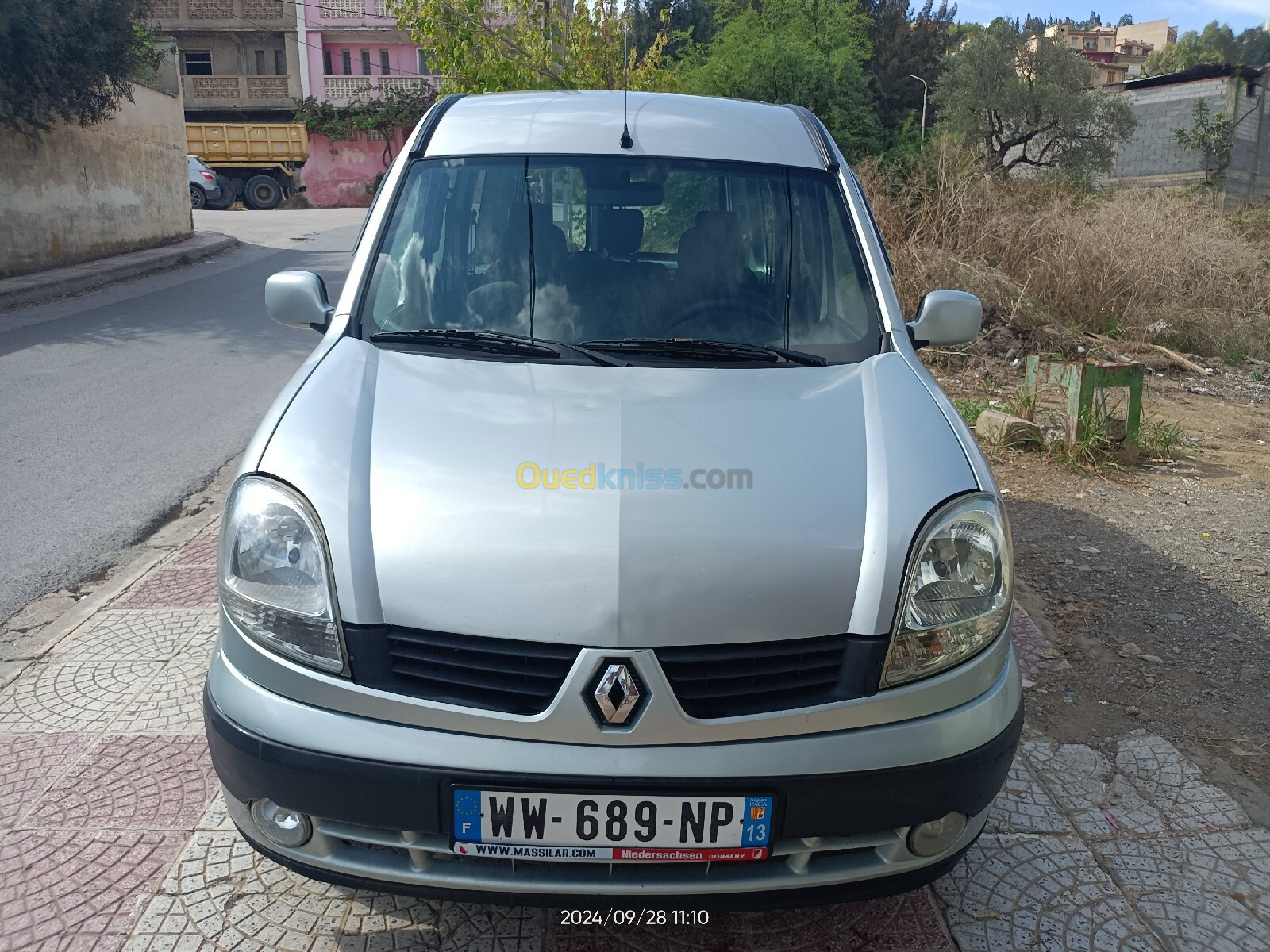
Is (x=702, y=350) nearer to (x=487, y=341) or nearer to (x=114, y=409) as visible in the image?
(x=487, y=341)

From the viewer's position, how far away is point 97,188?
670 inches

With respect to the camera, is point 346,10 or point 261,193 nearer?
point 261,193

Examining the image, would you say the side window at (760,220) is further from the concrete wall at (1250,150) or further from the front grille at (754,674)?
the concrete wall at (1250,150)

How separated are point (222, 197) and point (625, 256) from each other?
110 ft

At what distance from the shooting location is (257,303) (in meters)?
12.4

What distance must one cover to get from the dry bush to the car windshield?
7657mm

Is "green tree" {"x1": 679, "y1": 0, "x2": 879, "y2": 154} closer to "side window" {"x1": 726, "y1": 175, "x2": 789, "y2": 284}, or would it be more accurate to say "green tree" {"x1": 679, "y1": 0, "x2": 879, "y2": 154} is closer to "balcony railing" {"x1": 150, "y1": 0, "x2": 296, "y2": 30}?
"side window" {"x1": 726, "y1": 175, "x2": 789, "y2": 284}

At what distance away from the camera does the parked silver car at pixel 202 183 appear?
30562mm

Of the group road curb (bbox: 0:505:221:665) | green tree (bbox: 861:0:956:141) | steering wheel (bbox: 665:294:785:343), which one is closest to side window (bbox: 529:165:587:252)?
steering wheel (bbox: 665:294:785:343)

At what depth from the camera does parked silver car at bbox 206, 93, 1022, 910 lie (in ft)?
6.14

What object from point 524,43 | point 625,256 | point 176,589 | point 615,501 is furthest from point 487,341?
point 524,43

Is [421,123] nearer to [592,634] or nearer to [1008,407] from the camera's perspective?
[592,634]

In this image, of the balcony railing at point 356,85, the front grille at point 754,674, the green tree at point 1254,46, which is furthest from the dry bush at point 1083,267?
the green tree at point 1254,46

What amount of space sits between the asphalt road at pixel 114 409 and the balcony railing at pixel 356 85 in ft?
102
